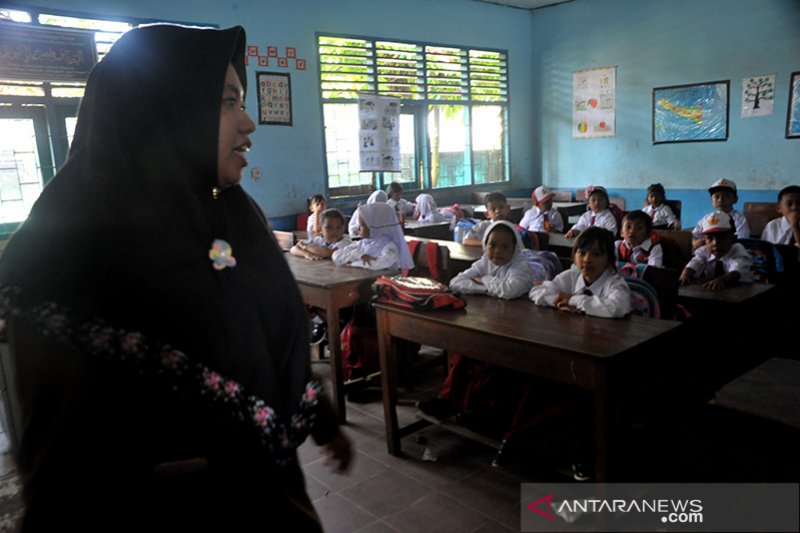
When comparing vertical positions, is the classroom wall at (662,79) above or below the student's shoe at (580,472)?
above

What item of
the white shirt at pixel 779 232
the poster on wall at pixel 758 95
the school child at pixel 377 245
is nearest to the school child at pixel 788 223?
the white shirt at pixel 779 232

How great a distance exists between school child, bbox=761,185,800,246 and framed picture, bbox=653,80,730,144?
10.9 ft

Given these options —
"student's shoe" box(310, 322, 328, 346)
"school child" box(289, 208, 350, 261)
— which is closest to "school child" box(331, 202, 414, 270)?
"school child" box(289, 208, 350, 261)

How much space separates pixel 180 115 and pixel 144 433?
491 mm

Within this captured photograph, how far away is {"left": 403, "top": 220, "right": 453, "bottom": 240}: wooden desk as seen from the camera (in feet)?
20.3

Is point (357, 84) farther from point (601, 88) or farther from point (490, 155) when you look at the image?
point (601, 88)

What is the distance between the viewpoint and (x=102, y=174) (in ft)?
3.05

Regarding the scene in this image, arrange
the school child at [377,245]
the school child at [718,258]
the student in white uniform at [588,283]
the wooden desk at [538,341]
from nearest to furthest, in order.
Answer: the wooden desk at [538,341] < the student in white uniform at [588,283] < the school child at [718,258] < the school child at [377,245]

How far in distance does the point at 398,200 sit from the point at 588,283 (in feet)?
16.5

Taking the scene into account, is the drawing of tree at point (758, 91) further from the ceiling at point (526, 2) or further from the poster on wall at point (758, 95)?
the ceiling at point (526, 2)

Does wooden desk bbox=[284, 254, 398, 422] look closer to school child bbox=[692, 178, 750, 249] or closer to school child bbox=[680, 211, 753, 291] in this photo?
school child bbox=[680, 211, 753, 291]

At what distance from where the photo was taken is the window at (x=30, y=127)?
16.6 feet

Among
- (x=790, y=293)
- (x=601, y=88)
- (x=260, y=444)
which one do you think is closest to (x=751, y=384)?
(x=790, y=293)

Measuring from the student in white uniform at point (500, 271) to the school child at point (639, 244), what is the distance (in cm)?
116
